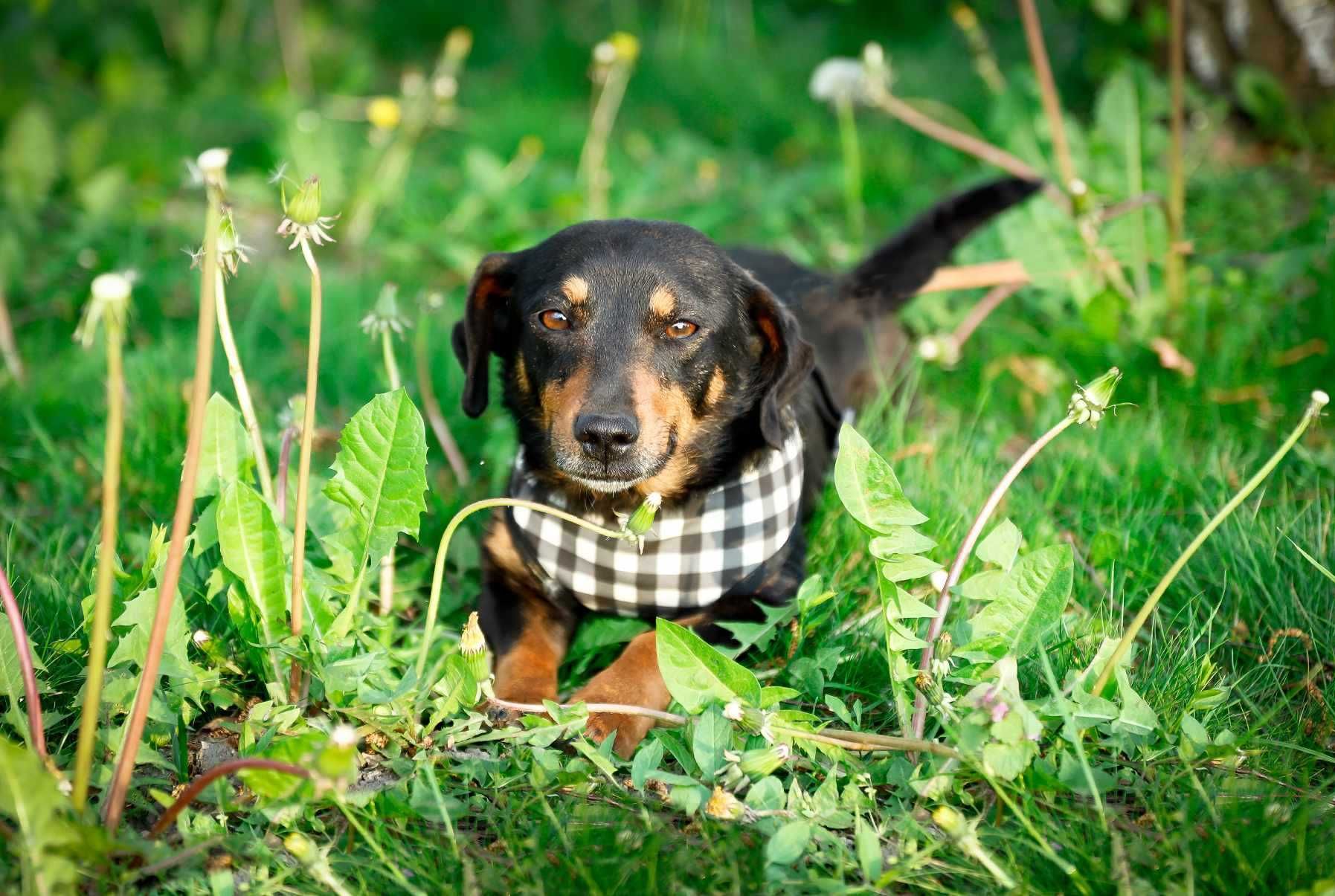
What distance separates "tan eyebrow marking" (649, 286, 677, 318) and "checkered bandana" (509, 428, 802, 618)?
1.47 ft

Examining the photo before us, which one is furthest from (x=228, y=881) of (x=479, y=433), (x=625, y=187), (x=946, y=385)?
(x=625, y=187)

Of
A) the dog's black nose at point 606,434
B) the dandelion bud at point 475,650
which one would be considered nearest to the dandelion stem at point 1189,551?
the dog's black nose at point 606,434

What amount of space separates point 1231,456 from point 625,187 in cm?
284

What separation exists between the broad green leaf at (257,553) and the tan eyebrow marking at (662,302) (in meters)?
1.00

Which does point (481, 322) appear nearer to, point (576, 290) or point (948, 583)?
point (576, 290)

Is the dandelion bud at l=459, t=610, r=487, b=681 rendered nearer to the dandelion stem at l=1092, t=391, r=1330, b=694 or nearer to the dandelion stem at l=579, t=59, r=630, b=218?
the dandelion stem at l=1092, t=391, r=1330, b=694

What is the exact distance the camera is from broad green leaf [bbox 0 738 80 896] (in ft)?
5.71

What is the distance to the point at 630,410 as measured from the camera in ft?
8.30

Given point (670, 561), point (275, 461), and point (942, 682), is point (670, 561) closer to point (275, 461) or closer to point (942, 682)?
point (942, 682)

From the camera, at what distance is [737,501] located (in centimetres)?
283

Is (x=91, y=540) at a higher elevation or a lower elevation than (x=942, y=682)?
higher

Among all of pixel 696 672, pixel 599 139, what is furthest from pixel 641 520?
pixel 599 139

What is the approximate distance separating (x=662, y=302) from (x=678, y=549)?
60 centimetres

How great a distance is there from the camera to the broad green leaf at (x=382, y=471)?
7.81 ft
